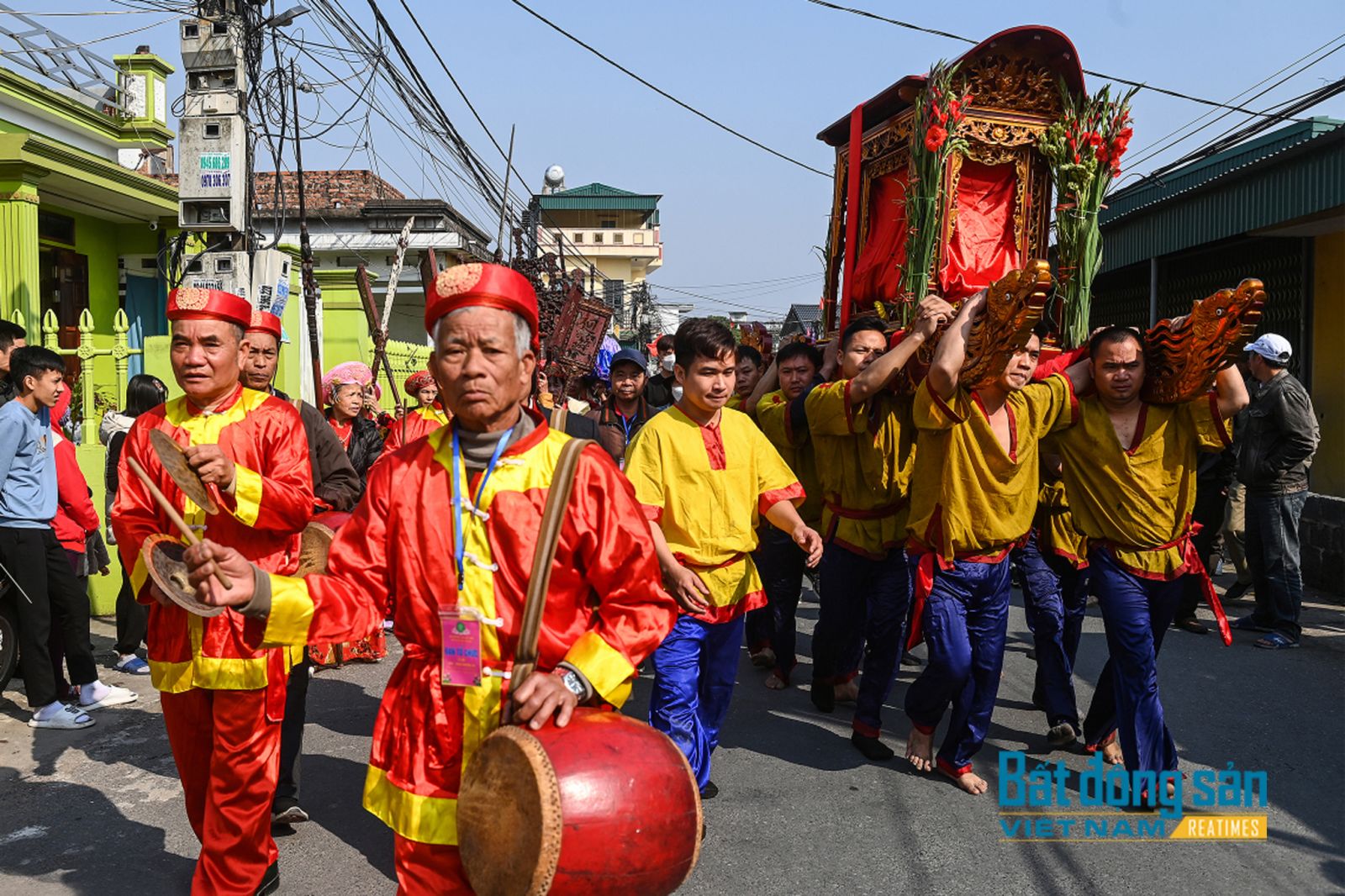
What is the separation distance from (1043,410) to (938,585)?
2.84ft

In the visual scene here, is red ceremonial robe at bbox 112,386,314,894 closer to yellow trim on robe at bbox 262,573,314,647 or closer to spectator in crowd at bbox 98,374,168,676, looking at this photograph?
yellow trim on robe at bbox 262,573,314,647

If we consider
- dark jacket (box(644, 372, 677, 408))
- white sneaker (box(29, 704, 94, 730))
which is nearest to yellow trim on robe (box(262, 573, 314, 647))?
white sneaker (box(29, 704, 94, 730))

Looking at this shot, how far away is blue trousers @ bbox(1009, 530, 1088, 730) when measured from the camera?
516 cm

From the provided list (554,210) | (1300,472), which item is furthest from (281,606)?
(554,210)

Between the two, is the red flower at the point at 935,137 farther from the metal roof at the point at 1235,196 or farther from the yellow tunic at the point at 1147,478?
the metal roof at the point at 1235,196

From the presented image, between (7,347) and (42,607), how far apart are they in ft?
5.41

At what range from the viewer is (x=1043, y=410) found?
4.48 metres

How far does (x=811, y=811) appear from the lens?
14.6ft

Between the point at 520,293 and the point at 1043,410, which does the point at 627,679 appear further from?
the point at 1043,410

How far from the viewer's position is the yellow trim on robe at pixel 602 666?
7.38 ft

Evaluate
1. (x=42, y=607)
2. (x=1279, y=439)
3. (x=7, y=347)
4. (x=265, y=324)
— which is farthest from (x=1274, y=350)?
(x=7, y=347)

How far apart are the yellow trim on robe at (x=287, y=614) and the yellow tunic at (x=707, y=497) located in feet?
6.50

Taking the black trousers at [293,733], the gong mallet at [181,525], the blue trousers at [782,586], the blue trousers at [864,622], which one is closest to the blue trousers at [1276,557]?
the blue trousers at [864,622]

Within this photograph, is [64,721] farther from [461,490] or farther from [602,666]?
[602,666]
